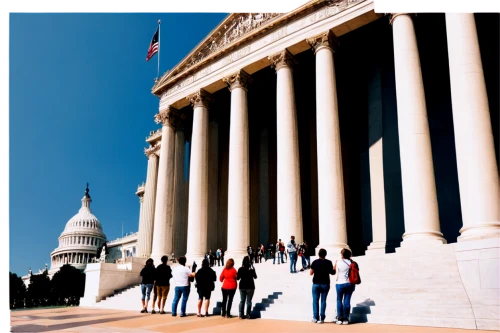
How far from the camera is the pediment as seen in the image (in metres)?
42.2

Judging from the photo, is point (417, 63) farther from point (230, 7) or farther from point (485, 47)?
point (230, 7)

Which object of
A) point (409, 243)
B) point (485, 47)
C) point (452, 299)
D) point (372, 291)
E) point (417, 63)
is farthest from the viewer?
point (485, 47)

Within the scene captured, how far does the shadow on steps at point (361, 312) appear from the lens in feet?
55.1

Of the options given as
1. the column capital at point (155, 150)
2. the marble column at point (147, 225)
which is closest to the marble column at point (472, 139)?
the marble column at point (147, 225)

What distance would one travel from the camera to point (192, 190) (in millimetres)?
43469

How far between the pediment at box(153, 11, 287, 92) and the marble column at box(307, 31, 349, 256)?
7.11m

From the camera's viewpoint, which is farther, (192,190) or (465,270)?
(192,190)

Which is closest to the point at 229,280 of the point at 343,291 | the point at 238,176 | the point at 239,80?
the point at 343,291

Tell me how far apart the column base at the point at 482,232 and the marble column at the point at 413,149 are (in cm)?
257

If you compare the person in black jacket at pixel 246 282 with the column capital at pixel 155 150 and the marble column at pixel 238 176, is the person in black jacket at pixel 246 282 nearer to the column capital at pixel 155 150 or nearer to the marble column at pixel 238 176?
the marble column at pixel 238 176

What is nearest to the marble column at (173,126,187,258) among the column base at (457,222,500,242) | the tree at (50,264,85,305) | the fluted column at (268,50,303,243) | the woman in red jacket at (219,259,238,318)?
the fluted column at (268,50,303,243)

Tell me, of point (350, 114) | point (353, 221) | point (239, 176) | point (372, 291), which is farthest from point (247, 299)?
point (350, 114)

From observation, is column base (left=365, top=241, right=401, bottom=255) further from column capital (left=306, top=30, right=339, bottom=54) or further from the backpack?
the backpack

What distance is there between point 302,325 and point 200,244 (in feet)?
87.9
